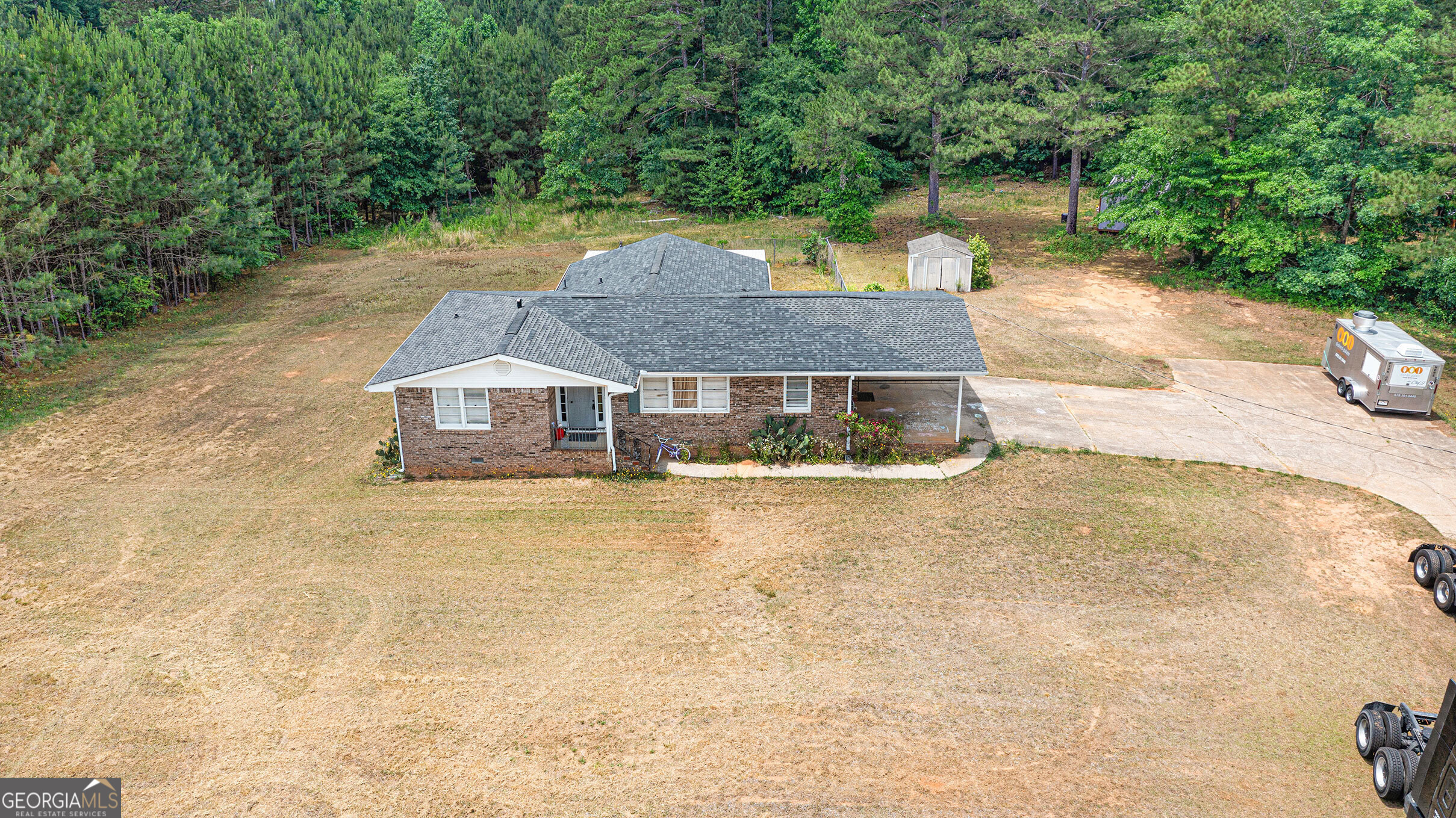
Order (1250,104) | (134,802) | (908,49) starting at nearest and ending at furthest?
(134,802)
(1250,104)
(908,49)

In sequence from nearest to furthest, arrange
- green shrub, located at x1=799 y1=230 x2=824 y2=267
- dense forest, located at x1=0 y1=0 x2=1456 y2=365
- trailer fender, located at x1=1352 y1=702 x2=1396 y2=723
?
trailer fender, located at x1=1352 y1=702 x2=1396 y2=723, dense forest, located at x1=0 y1=0 x2=1456 y2=365, green shrub, located at x1=799 y1=230 x2=824 y2=267

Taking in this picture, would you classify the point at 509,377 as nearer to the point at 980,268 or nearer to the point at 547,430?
the point at 547,430

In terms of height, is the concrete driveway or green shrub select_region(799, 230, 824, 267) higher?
green shrub select_region(799, 230, 824, 267)

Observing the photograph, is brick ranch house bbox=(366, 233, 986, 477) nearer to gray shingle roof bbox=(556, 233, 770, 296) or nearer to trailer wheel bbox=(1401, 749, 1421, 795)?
gray shingle roof bbox=(556, 233, 770, 296)

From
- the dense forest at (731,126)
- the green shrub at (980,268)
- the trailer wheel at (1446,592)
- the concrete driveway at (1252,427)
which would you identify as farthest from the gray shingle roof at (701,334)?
the dense forest at (731,126)

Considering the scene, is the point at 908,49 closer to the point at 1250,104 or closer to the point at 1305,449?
the point at 1250,104

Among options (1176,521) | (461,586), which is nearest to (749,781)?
(461,586)

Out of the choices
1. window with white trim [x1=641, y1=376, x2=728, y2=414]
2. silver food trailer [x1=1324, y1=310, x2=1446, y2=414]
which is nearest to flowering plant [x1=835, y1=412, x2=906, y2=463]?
window with white trim [x1=641, y1=376, x2=728, y2=414]
